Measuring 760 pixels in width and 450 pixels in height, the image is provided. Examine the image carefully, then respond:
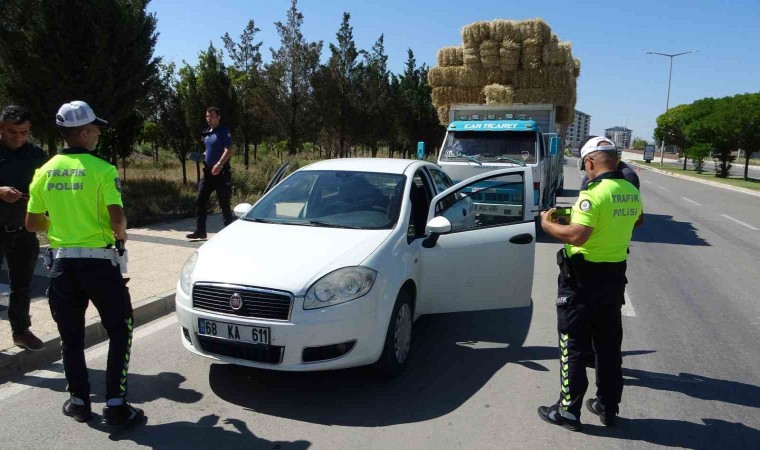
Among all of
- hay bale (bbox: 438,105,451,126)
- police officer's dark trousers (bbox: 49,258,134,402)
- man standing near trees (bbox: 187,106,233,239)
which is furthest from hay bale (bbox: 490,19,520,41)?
police officer's dark trousers (bbox: 49,258,134,402)

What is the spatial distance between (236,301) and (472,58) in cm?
1129

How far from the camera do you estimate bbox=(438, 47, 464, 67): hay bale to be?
1412 cm

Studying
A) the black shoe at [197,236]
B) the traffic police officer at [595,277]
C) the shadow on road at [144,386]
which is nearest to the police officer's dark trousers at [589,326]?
the traffic police officer at [595,277]

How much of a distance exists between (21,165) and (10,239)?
56 cm

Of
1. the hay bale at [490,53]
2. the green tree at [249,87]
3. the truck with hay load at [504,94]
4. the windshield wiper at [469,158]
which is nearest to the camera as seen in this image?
the windshield wiper at [469,158]

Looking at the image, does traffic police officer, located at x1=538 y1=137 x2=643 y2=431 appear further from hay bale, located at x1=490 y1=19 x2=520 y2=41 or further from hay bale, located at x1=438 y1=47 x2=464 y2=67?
hay bale, located at x1=438 y1=47 x2=464 y2=67

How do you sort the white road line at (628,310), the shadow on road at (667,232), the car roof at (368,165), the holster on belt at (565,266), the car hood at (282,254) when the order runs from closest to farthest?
the holster on belt at (565,266)
the car hood at (282,254)
the car roof at (368,165)
the white road line at (628,310)
the shadow on road at (667,232)

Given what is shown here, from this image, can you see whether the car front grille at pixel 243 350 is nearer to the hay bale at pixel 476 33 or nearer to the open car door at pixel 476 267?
the open car door at pixel 476 267

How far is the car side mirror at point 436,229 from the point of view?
445 centimetres

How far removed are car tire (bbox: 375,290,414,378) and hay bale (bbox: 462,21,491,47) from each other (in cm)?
1059

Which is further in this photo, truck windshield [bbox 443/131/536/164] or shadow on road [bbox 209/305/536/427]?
truck windshield [bbox 443/131/536/164]

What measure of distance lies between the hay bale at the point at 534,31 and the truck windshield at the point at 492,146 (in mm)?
3350

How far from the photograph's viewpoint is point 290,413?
148 inches

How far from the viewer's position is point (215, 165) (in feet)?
27.9
